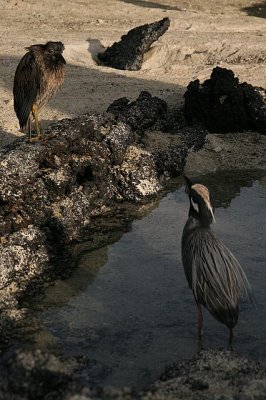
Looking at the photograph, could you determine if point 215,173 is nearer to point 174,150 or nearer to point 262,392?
point 174,150

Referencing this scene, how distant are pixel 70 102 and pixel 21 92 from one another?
2.31 metres

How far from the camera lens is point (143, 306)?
6680 millimetres

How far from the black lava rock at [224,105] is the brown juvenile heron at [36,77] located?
85.5 inches

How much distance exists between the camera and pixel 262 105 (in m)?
10.4

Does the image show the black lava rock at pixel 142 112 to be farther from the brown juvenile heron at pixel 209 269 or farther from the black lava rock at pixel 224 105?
the brown juvenile heron at pixel 209 269

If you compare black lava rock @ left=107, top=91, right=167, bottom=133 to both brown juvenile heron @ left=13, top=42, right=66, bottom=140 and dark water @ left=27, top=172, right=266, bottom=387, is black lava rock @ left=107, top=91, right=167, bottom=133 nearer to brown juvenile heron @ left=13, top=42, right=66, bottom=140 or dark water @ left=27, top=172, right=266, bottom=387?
brown juvenile heron @ left=13, top=42, right=66, bottom=140

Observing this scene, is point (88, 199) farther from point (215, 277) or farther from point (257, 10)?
point (257, 10)

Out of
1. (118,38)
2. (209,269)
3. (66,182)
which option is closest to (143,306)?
(209,269)

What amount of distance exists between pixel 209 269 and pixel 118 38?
30.1 ft

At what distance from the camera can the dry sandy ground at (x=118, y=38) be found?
11.8 metres

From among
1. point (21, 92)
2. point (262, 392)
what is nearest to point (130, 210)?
point (21, 92)

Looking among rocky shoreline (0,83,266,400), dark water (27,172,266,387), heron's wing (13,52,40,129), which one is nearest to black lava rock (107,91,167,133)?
rocky shoreline (0,83,266,400)

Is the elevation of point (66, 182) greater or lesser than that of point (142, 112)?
lesser

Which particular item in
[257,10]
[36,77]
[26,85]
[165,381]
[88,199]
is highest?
[257,10]
